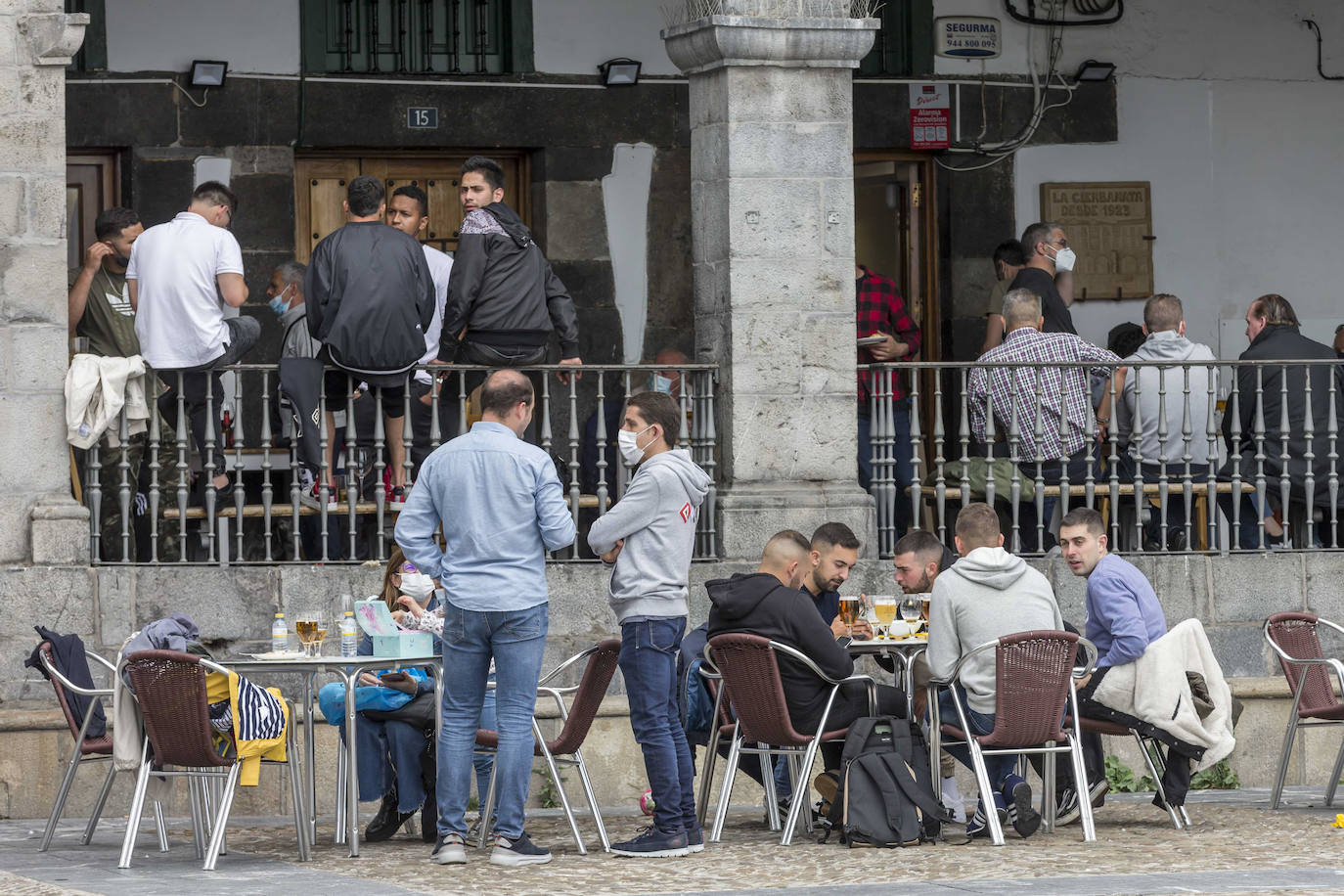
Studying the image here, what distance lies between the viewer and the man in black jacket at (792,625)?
336 inches

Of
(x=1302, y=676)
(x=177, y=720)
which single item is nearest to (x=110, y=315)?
(x=177, y=720)

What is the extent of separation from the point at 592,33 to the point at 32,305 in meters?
4.02

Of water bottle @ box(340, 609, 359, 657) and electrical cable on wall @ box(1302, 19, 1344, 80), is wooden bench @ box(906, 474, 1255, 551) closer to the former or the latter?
water bottle @ box(340, 609, 359, 657)

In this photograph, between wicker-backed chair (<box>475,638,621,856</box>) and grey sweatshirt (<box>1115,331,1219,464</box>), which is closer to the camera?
wicker-backed chair (<box>475,638,621,856</box>)

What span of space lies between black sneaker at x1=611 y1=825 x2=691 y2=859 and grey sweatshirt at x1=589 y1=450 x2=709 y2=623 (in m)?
0.75

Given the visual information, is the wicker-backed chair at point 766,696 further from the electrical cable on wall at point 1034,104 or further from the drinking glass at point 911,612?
the electrical cable on wall at point 1034,104

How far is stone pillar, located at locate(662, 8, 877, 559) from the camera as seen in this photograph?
10633mm

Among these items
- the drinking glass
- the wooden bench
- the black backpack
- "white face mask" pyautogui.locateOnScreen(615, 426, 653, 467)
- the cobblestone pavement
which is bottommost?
the cobblestone pavement

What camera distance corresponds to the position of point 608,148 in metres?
13.1

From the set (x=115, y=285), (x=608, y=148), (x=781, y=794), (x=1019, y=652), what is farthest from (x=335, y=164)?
(x=1019, y=652)

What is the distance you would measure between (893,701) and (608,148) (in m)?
5.04

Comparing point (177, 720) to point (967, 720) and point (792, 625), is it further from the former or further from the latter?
point (967, 720)

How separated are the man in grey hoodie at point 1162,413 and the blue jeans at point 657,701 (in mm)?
3609

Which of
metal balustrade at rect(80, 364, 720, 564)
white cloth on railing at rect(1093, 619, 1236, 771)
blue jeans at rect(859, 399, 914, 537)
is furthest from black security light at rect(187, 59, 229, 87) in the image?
white cloth on railing at rect(1093, 619, 1236, 771)
